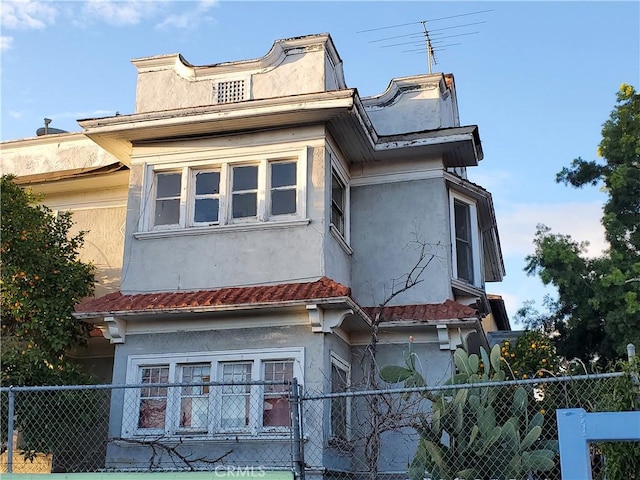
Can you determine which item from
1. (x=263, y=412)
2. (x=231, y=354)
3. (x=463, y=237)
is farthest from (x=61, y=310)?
(x=463, y=237)

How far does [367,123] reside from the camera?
12.2 metres

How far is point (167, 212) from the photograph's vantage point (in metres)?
12.3

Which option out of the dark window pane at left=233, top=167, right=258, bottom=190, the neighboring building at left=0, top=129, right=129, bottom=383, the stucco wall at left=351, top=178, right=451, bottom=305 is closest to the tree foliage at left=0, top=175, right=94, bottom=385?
the neighboring building at left=0, top=129, right=129, bottom=383

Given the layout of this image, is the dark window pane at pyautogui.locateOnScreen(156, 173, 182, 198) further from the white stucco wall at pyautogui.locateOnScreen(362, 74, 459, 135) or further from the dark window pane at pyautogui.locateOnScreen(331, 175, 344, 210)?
the white stucco wall at pyautogui.locateOnScreen(362, 74, 459, 135)

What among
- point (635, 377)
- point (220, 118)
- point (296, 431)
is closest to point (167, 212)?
point (220, 118)

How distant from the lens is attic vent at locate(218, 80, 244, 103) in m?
12.9

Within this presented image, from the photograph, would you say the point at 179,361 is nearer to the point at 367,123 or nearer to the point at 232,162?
the point at 232,162

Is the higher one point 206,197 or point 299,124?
point 299,124

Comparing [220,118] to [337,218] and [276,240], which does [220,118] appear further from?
[337,218]

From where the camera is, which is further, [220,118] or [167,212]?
[167,212]

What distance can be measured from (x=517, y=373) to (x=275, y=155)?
5.56 meters

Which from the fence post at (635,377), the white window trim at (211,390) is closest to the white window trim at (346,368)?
the white window trim at (211,390)

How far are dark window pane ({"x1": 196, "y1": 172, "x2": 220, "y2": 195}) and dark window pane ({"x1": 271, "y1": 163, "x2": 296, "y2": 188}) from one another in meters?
0.93

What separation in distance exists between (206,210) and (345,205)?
246 centimetres
